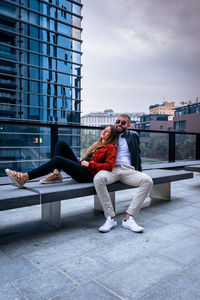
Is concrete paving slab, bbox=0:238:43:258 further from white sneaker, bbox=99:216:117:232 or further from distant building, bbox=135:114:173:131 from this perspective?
distant building, bbox=135:114:173:131

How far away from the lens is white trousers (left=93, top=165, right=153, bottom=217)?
313 cm

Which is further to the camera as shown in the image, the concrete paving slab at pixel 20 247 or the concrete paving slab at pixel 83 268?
the concrete paving slab at pixel 20 247

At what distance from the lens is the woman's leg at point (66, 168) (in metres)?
3.07

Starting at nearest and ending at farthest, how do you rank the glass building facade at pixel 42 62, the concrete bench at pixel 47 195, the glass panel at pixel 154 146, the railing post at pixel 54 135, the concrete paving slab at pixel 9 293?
the concrete paving slab at pixel 9 293 → the concrete bench at pixel 47 195 → the railing post at pixel 54 135 → the glass panel at pixel 154 146 → the glass building facade at pixel 42 62

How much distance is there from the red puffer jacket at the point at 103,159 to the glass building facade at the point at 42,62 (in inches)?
1355

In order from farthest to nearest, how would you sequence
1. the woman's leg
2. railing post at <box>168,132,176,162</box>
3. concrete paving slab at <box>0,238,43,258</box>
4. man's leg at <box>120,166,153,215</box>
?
railing post at <box>168,132,176,162</box> → man's leg at <box>120,166,153,215</box> → the woman's leg → concrete paving slab at <box>0,238,43,258</box>

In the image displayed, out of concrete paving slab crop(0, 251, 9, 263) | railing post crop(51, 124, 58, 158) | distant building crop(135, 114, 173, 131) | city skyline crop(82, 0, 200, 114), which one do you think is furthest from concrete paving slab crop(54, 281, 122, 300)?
distant building crop(135, 114, 173, 131)

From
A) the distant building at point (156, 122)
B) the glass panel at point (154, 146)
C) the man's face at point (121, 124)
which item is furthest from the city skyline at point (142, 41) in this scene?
the man's face at point (121, 124)

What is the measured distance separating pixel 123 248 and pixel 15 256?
3.26 feet

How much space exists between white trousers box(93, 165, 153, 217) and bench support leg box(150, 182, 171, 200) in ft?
4.57

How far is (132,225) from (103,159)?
879mm

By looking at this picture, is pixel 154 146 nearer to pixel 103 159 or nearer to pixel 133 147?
pixel 133 147

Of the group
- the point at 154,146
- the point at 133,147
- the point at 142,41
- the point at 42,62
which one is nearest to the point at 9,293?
the point at 133,147

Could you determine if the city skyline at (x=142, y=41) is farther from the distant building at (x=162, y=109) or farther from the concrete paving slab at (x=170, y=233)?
the concrete paving slab at (x=170, y=233)
